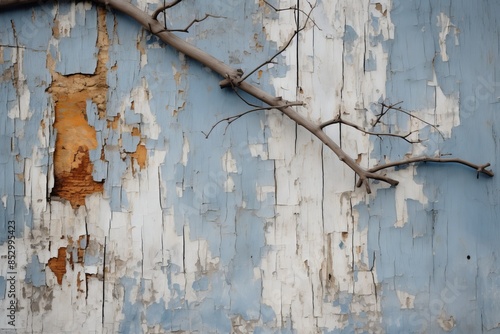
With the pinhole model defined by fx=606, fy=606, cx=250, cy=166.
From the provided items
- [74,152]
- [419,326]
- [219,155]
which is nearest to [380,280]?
[419,326]

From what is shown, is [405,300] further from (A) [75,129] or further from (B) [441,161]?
(A) [75,129]

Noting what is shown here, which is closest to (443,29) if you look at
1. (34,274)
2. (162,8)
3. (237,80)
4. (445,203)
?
(445,203)

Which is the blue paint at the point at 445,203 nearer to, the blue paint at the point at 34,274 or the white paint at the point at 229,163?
the white paint at the point at 229,163

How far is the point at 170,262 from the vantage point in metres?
2.45

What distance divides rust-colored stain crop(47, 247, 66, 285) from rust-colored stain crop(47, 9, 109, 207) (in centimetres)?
20

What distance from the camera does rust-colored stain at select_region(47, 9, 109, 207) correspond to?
2479 millimetres

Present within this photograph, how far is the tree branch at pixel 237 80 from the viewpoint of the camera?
7.84 ft

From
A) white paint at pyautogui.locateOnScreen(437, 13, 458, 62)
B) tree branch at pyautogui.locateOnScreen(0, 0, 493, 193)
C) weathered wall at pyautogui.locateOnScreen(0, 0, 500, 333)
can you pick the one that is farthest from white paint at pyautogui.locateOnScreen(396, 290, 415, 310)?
white paint at pyautogui.locateOnScreen(437, 13, 458, 62)

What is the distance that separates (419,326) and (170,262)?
3.37 feet

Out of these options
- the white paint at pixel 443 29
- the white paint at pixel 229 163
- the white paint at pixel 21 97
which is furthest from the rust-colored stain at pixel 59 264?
the white paint at pixel 443 29

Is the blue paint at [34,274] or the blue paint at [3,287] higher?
the blue paint at [34,274]

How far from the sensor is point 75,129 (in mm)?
2490

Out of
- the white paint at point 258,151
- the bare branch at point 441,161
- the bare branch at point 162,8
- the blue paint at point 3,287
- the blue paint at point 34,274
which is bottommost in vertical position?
the blue paint at point 3,287

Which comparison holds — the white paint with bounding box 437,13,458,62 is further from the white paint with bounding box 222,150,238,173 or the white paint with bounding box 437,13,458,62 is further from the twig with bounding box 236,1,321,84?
the white paint with bounding box 222,150,238,173
